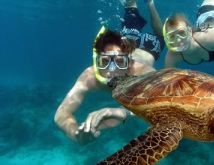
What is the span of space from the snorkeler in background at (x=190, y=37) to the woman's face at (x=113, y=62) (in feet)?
5.33

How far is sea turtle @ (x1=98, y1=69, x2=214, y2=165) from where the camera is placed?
2.92 metres

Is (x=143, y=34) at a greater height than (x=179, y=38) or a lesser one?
lesser

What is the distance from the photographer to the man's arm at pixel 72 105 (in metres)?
5.92

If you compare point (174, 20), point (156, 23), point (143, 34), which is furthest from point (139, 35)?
point (174, 20)

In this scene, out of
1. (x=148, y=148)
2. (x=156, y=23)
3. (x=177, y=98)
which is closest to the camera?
(x=148, y=148)

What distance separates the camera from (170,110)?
3.66 meters

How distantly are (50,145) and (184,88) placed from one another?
34.5 feet

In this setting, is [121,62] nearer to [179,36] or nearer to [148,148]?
[179,36]

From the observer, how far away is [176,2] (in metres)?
32.2

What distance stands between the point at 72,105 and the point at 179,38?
114 inches

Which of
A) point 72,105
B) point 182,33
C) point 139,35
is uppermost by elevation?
point 182,33

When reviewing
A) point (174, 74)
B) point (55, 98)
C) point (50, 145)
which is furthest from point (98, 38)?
point (55, 98)

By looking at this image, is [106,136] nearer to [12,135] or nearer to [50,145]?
[50,145]

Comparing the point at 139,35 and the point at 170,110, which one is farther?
the point at 139,35
